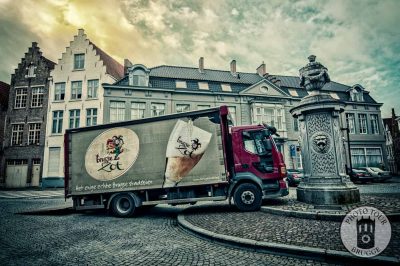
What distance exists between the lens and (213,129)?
806 centimetres

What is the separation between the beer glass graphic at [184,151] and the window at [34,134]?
75.7ft

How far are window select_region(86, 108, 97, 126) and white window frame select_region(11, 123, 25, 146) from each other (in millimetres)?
7573

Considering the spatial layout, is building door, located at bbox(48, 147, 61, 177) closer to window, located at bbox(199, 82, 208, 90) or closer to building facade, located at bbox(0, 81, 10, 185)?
building facade, located at bbox(0, 81, 10, 185)

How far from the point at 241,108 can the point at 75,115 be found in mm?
18504

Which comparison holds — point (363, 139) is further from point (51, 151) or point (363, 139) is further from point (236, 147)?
point (51, 151)

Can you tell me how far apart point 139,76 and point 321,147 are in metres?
20.7

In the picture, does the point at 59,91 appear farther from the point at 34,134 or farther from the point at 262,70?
the point at 262,70

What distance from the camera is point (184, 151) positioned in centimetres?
808

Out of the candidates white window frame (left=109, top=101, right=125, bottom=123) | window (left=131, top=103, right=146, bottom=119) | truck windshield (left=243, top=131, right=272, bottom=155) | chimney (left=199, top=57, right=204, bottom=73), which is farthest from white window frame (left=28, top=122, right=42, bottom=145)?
truck windshield (left=243, top=131, right=272, bottom=155)

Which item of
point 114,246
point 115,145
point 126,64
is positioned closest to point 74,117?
point 126,64

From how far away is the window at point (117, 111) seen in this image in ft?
77.5

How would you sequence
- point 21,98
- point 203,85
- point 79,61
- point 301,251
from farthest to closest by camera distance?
point 203,85
point 21,98
point 79,61
point 301,251

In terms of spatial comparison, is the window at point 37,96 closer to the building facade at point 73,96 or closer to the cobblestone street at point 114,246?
the building facade at point 73,96

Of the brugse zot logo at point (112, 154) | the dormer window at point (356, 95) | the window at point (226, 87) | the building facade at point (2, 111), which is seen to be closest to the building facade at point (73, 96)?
the building facade at point (2, 111)
